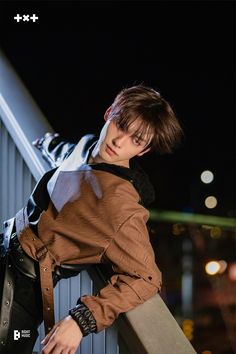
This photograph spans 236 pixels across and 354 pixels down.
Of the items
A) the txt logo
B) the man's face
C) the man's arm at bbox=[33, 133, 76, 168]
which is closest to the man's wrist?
the txt logo

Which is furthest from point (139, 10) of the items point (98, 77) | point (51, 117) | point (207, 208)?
point (207, 208)

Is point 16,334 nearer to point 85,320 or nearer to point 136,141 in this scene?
point 85,320

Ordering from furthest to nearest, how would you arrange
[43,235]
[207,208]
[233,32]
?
[207,208] → [233,32] → [43,235]

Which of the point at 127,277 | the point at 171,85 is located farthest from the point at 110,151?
the point at 171,85

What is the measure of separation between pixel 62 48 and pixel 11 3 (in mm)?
1638

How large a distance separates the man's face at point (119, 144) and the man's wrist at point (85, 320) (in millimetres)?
443

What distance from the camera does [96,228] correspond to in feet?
5.33

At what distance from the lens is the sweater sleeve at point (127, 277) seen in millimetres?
1506

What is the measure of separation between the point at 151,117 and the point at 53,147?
60 centimetres

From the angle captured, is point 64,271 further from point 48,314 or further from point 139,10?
point 139,10

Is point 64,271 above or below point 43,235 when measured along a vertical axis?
below

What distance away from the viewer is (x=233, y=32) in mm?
9352

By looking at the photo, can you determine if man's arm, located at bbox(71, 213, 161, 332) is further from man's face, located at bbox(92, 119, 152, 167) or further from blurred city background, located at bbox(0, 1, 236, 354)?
blurred city background, located at bbox(0, 1, 236, 354)

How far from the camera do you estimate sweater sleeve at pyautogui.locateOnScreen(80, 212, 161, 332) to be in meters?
1.51
